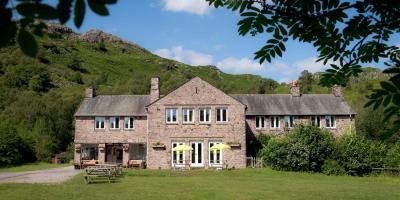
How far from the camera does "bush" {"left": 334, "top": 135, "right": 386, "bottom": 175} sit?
3609 centimetres

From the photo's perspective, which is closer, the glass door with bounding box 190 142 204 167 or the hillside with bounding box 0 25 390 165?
the glass door with bounding box 190 142 204 167

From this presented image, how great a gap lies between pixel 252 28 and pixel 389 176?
34137 mm

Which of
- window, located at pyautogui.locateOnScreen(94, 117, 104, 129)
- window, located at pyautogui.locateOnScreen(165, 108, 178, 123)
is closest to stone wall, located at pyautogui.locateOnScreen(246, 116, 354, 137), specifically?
window, located at pyautogui.locateOnScreen(165, 108, 178, 123)

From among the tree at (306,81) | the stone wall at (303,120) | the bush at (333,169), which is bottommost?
the bush at (333,169)

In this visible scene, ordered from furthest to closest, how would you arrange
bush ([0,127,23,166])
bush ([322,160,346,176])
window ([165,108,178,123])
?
bush ([0,127,23,166]) → window ([165,108,178,123]) → bush ([322,160,346,176])

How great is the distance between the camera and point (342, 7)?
3.81 meters

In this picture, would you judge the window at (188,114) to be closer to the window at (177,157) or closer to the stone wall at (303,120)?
the window at (177,157)

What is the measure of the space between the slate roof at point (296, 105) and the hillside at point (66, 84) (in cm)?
446

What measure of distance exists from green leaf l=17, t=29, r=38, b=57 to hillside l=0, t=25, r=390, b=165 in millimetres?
194

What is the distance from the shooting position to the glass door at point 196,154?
146 feet

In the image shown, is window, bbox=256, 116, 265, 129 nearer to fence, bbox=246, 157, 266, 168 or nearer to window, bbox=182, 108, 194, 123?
fence, bbox=246, 157, 266, 168

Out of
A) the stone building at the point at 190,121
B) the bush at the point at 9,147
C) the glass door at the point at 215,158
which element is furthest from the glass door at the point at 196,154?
the bush at the point at 9,147

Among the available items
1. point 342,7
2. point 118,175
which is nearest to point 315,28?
point 342,7

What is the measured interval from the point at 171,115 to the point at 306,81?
46.3 m
